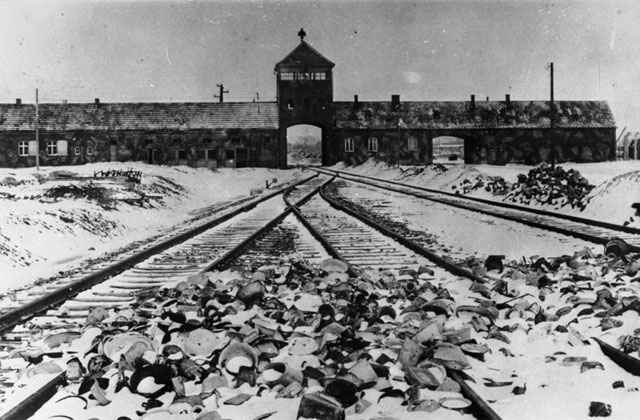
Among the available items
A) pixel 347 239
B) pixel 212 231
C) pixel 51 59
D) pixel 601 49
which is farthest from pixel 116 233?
pixel 601 49

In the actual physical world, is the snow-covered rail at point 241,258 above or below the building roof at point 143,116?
below

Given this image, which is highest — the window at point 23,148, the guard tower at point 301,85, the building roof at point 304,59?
the building roof at point 304,59

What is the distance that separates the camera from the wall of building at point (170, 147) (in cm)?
4588

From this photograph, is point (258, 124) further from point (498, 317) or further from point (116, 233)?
point (498, 317)

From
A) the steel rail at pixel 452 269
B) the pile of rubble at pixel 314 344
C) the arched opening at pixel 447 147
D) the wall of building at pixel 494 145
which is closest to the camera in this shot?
the steel rail at pixel 452 269

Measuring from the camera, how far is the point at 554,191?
15.8 metres

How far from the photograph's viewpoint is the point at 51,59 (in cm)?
912

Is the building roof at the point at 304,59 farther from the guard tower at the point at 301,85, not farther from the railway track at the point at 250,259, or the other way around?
the railway track at the point at 250,259

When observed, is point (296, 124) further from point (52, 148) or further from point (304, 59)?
point (52, 148)

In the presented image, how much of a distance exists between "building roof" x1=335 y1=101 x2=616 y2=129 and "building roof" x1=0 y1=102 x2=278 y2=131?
25.8 ft

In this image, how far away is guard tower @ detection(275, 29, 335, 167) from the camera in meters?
47.4

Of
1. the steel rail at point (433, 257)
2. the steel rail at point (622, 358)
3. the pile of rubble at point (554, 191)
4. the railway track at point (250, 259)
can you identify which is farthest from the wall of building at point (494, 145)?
the steel rail at point (622, 358)

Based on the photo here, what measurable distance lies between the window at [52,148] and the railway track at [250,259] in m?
37.8

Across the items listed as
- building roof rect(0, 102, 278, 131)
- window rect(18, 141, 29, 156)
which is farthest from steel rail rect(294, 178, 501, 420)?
window rect(18, 141, 29, 156)
